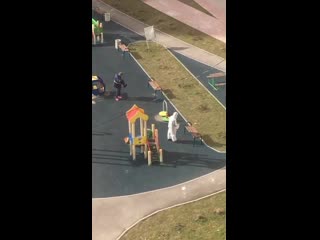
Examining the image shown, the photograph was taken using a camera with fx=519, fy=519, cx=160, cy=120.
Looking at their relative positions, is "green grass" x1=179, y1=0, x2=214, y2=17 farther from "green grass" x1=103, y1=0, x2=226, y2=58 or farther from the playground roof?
the playground roof

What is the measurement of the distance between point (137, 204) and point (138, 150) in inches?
119

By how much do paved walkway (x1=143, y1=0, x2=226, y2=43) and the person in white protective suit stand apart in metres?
9.04

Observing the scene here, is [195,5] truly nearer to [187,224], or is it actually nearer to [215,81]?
[215,81]

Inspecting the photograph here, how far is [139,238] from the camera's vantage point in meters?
14.9

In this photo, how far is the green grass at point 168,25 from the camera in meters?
26.3

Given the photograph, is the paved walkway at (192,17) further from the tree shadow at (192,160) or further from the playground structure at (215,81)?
the tree shadow at (192,160)

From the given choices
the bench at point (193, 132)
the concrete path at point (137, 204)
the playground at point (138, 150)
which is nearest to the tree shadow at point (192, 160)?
the playground at point (138, 150)

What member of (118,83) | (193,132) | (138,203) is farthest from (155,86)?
(138,203)

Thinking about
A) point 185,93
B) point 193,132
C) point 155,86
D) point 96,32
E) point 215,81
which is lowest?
point 193,132

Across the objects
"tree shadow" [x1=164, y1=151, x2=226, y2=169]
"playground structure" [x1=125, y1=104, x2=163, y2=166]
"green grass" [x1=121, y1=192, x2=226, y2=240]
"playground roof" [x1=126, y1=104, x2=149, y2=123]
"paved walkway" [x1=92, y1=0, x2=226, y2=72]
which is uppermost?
"paved walkway" [x1=92, y1=0, x2=226, y2=72]

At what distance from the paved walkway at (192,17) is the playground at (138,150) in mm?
5385

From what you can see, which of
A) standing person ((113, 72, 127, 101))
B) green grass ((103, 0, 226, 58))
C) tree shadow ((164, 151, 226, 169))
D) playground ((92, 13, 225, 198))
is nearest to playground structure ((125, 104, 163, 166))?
playground ((92, 13, 225, 198))

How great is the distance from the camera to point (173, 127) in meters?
19.3

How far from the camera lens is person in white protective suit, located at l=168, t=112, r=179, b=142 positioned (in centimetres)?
1920
